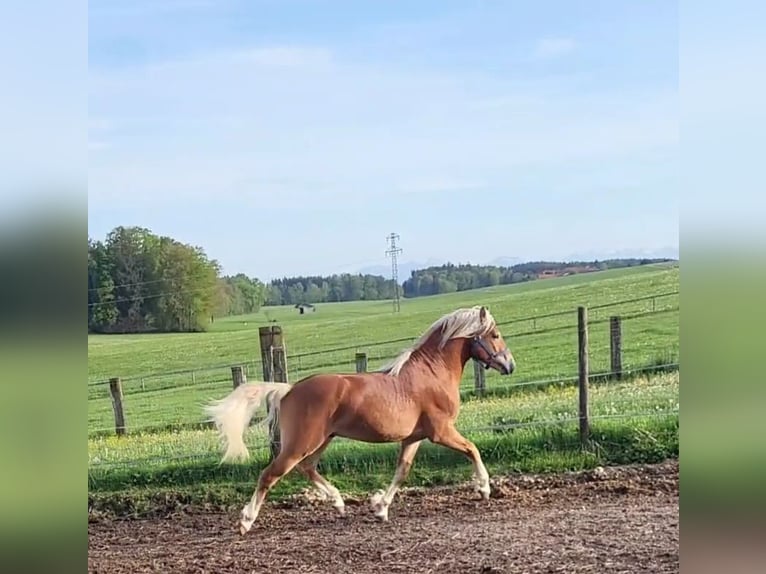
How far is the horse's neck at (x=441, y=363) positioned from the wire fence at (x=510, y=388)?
2.7 inches

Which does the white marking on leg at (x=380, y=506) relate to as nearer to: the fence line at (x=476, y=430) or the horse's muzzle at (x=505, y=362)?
the fence line at (x=476, y=430)

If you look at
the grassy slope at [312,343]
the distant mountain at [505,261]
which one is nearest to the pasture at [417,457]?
the grassy slope at [312,343]

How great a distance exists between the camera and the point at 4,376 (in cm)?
454

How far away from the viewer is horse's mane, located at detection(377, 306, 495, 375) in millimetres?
4738

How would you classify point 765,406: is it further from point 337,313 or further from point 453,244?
point 337,313

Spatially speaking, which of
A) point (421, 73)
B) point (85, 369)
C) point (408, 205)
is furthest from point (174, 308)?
point (421, 73)

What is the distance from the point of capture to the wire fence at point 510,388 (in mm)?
4770

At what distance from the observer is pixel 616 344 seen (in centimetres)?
488

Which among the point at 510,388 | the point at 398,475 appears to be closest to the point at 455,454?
the point at 398,475

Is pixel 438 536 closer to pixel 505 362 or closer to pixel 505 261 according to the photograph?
pixel 505 362

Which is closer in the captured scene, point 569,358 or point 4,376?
point 4,376

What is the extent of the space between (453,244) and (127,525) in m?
1.98

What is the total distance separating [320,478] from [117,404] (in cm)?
100

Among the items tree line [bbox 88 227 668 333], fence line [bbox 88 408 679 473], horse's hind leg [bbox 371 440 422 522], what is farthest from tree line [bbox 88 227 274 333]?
horse's hind leg [bbox 371 440 422 522]
